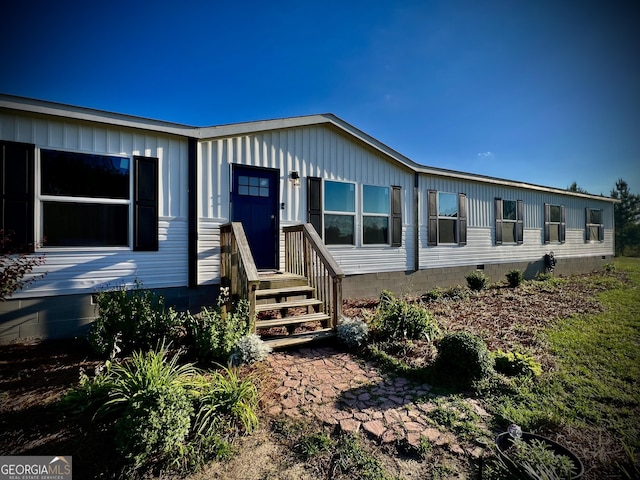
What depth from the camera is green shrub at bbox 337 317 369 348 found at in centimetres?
426

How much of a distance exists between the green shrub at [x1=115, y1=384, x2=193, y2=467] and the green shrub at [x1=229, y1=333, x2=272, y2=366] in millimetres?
1284

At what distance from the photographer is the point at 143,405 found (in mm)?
2135

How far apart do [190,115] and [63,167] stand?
12.5 feet

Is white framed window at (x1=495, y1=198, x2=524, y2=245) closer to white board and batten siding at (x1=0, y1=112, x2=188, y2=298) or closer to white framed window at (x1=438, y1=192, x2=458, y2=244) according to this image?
white framed window at (x1=438, y1=192, x2=458, y2=244)

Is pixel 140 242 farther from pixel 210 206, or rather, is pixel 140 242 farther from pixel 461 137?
pixel 461 137

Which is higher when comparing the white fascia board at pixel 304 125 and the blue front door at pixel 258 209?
the white fascia board at pixel 304 125

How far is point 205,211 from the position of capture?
5.59 m

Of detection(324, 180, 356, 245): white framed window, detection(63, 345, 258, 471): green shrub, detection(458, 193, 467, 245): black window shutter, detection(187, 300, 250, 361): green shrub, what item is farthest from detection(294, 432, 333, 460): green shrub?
detection(458, 193, 467, 245): black window shutter

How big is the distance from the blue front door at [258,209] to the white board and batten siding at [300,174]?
0.14 meters

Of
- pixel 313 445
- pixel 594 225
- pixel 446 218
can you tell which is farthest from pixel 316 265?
pixel 594 225

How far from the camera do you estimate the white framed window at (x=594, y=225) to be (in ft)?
46.3

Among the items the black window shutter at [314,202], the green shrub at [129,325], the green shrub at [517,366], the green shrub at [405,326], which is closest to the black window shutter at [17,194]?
the green shrub at [129,325]

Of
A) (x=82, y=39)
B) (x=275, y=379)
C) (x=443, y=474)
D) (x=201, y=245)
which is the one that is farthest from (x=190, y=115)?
(x=443, y=474)

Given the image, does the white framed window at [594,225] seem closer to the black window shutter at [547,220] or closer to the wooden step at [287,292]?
the black window shutter at [547,220]
